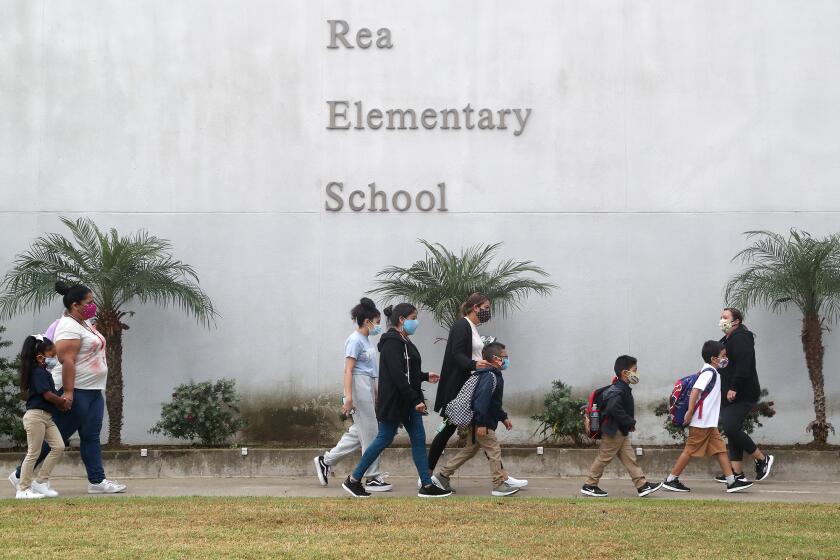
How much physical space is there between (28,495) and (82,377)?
1.11 meters

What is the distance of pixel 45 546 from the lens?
718cm

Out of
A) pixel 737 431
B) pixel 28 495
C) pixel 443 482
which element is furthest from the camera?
pixel 737 431

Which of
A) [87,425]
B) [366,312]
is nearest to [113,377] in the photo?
[87,425]

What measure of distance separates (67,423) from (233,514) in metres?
2.21

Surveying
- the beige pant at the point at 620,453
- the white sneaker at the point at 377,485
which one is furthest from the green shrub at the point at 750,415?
the white sneaker at the point at 377,485

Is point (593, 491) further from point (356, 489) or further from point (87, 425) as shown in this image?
point (87, 425)

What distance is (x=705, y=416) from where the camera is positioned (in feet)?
33.3

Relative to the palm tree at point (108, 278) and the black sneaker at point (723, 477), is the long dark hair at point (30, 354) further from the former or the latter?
the black sneaker at point (723, 477)

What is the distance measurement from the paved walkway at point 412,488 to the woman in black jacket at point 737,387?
0.40m

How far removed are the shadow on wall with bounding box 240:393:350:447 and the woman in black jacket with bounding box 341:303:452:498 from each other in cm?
334

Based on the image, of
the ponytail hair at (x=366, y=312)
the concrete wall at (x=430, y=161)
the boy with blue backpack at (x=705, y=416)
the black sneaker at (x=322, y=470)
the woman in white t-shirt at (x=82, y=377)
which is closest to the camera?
the woman in white t-shirt at (x=82, y=377)

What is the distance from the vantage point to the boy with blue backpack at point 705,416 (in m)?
10.1

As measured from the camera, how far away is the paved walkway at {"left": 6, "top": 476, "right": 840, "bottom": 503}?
9.97 m

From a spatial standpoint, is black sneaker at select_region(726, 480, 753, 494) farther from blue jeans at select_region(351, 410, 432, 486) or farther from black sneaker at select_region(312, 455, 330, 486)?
black sneaker at select_region(312, 455, 330, 486)
